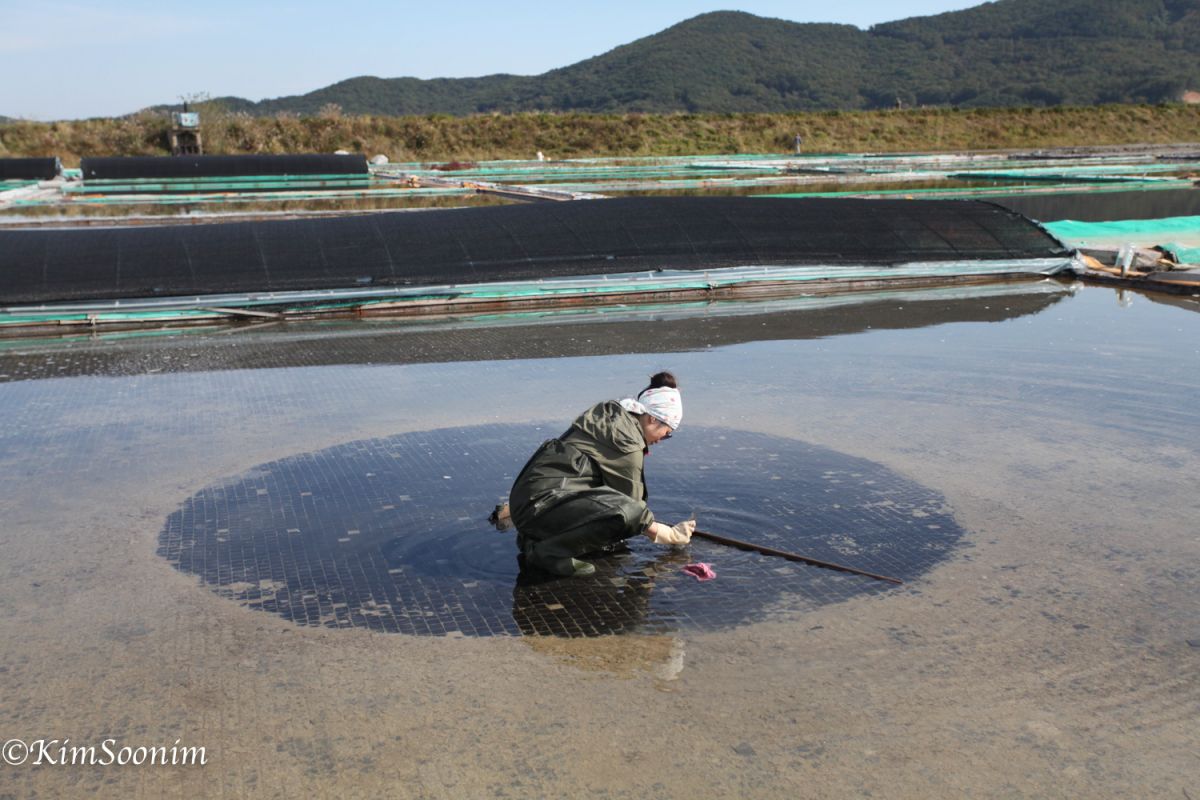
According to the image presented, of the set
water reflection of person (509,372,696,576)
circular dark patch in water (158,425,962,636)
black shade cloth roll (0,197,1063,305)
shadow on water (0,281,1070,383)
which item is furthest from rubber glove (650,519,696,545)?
black shade cloth roll (0,197,1063,305)

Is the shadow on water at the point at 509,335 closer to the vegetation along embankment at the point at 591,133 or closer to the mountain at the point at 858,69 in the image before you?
the vegetation along embankment at the point at 591,133

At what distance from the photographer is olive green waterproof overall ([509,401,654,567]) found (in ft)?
14.8

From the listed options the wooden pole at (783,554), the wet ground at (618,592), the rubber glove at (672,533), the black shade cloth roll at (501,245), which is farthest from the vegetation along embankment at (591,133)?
the rubber glove at (672,533)

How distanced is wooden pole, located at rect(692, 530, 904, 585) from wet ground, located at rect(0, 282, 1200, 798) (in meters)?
0.10

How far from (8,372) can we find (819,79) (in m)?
104

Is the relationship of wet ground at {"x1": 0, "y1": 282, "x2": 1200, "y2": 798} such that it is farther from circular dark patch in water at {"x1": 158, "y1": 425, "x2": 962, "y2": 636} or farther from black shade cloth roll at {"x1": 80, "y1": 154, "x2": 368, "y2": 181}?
black shade cloth roll at {"x1": 80, "y1": 154, "x2": 368, "y2": 181}

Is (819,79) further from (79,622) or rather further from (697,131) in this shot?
(79,622)

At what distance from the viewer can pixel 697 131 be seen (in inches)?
1532

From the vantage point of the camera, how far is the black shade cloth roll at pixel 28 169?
25.1 meters

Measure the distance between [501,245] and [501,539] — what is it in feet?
23.8

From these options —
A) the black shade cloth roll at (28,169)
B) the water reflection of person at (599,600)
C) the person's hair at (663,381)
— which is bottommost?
the water reflection of person at (599,600)

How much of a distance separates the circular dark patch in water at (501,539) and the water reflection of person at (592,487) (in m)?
0.18

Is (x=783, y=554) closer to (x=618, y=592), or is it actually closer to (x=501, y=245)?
(x=618, y=592)

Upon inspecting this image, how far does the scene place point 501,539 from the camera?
200 inches
